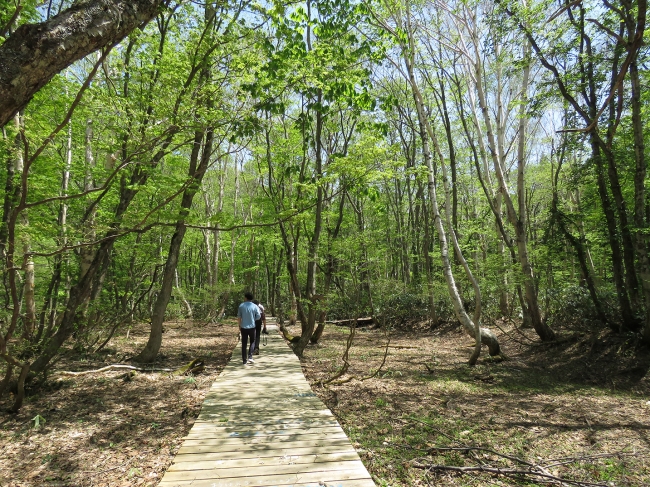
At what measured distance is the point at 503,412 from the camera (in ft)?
18.2

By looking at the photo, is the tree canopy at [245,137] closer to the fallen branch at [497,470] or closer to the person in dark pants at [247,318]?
the person in dark pants at [247,318]

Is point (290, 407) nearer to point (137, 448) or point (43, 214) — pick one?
point (137, 448)

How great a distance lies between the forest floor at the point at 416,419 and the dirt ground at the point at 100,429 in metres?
0.02

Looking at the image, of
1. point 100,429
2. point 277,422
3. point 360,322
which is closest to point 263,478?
point 277,422

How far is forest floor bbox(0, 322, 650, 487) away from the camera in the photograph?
3.57m

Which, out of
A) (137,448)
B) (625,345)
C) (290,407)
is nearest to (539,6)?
(625,345)

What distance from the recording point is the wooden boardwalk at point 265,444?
10.3ft

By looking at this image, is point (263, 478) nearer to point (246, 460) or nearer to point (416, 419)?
point (246, 460)

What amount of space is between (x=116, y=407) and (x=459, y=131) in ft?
64.0

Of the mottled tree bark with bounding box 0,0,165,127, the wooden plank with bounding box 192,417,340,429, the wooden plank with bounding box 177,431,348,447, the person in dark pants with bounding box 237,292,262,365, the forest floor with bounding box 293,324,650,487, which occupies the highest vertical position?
the mottled tree bark with bounding box 0,0,165,127

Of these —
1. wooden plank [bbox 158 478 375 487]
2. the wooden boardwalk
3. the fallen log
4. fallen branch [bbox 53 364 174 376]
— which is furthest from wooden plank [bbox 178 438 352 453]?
the fallen log

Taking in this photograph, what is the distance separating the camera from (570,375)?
8.02 meters

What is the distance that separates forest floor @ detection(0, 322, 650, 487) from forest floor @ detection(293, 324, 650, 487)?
22 millimetres

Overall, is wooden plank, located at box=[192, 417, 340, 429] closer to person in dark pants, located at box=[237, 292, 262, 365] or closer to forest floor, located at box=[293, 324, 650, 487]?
forest floor, located at box=[293, 324, 650, 487]
